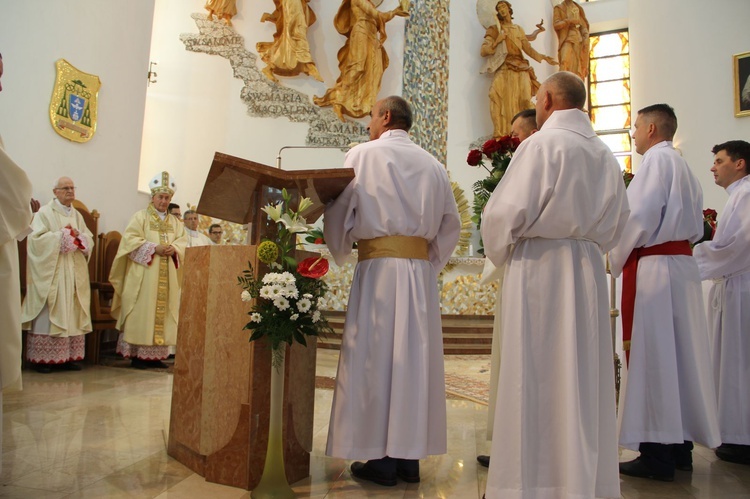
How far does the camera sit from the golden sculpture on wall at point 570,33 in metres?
11.2

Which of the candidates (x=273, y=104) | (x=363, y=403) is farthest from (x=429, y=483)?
(x=273, y=104)

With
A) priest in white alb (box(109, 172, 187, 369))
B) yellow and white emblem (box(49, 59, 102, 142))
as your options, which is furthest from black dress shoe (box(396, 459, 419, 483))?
yellow and white emblem (box(49, 59, 102, 142))

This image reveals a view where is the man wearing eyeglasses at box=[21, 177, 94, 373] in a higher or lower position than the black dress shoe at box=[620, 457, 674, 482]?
higher

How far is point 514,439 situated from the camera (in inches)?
91.4

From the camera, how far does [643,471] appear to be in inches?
121

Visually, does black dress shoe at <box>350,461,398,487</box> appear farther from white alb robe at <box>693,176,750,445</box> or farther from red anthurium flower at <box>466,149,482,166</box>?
white alb robe at <box>693,176,750,445</box>

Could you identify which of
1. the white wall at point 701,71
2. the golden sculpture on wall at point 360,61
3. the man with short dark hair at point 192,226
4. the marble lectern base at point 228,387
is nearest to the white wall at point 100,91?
the man with short dark hair at point 192,226

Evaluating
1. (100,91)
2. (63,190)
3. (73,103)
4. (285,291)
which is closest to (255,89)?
(100,91)

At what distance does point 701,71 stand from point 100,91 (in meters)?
7.74

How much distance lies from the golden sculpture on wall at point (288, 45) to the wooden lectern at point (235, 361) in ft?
25.3

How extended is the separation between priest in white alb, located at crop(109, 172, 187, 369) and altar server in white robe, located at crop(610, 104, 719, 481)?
4.85m

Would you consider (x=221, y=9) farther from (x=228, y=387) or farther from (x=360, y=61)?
(x=228, y=387)

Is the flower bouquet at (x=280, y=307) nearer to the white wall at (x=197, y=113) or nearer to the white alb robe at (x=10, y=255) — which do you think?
the white alb robe at (x=10, y=255)

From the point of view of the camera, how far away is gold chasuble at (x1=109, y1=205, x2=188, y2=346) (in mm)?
6297
